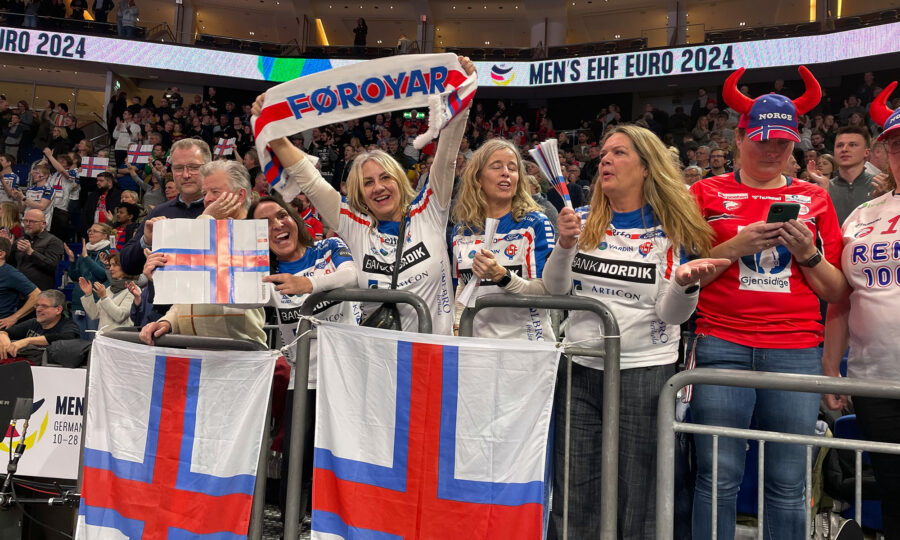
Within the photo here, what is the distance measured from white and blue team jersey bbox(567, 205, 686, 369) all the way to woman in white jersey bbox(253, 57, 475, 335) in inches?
25.2

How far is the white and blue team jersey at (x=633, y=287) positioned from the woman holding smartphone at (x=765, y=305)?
0.16m

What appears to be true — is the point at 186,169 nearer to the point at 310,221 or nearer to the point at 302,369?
the point at 302,369

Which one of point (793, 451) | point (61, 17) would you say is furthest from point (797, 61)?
point (61, 17)

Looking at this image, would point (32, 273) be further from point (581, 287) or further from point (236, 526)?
point (581, 287)

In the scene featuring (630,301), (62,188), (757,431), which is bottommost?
(757,431)

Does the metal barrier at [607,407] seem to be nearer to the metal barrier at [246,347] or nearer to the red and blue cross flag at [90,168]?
the metal barrier at [246,347]

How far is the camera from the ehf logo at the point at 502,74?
2098cm

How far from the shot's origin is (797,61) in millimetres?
17594

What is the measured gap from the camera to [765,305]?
2.70m

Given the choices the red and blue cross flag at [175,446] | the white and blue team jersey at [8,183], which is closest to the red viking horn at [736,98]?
the red and blue cross flag at [175,446]

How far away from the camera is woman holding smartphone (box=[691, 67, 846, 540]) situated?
8.43ft

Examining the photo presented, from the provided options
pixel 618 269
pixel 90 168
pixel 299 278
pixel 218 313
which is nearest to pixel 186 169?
pixel 218 313

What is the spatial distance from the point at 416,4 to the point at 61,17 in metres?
10.9

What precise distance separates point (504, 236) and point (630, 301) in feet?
2.48
